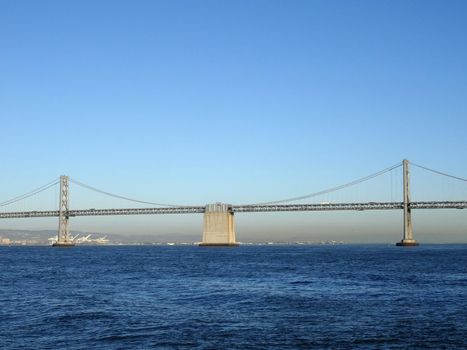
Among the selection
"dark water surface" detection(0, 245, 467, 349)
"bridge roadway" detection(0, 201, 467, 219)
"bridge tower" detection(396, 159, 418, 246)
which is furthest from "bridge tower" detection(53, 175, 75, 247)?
"dark water surface" detection(0, 245, 467, 349)

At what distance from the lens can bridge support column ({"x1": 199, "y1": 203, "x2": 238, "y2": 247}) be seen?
11719 centimetres

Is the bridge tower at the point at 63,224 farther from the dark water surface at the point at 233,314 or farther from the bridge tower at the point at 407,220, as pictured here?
the dark water surface at the point at 233,314

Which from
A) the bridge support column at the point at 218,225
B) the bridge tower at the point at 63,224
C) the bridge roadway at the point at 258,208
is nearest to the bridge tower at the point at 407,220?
the bridge roadway at the point at 258,208

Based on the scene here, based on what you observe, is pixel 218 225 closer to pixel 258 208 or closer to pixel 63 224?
pixel 258 208

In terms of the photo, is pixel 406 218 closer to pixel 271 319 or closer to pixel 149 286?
pixel 149 286

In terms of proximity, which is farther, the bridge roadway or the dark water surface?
the bridge roadway

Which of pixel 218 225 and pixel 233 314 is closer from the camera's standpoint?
pixel 233 314

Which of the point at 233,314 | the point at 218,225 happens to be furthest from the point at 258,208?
the point at 233,314

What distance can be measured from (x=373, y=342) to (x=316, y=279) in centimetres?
2003

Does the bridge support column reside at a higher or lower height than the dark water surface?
higher

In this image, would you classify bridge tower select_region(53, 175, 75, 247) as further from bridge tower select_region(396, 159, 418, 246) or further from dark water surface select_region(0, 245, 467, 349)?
dark water surface select_region(0, 245, 467, 349)

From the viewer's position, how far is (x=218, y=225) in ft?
391

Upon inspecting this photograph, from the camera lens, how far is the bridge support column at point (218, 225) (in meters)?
117

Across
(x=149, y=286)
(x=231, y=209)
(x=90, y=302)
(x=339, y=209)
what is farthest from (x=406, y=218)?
(x=90, y=302)
